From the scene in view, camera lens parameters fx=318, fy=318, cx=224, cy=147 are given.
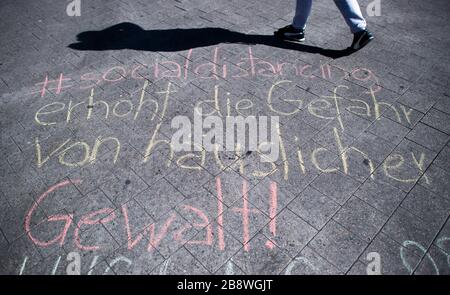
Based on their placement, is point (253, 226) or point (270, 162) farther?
point (270, 162)

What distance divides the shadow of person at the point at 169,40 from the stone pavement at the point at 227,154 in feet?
0.14

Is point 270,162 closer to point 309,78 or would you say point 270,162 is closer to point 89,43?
point 309,78

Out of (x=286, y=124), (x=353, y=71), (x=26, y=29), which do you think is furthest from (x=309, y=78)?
(x=26, y=29)

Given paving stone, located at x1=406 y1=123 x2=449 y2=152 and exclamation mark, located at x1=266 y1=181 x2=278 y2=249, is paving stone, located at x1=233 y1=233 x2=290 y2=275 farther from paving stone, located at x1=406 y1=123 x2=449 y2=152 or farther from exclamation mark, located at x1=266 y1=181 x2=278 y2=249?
paving stone, located at x1=406 y1=123 x2=449 y2=152

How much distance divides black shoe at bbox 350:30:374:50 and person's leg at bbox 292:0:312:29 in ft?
3.22

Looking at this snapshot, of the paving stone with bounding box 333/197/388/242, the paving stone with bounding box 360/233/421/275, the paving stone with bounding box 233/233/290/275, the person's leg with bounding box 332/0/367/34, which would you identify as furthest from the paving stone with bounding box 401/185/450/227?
the person's leg with bounding box 332/0/367/34

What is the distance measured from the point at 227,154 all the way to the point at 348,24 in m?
3.50

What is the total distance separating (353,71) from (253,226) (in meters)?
3.47

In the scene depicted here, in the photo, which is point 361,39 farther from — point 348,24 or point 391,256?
point 391,256

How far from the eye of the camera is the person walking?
5.48 m

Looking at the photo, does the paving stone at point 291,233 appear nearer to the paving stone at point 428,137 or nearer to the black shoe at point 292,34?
the paving stone at point 428,137

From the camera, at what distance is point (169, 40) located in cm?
646

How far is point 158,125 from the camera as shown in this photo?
181 inches

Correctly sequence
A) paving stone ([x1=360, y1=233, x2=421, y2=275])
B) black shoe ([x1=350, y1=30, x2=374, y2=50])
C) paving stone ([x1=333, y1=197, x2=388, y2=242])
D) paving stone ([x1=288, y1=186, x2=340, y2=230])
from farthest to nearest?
black shoe ([x1=350, y1=30, x2=374, y2=50]), paving stone ([x1=288, y1=186, x2=340, y2=230]), paving stone ([x1=333, y1=197, x2=388, y2=242]), paving stone ([x1=360, y1=233, x2=421, y2=275])
